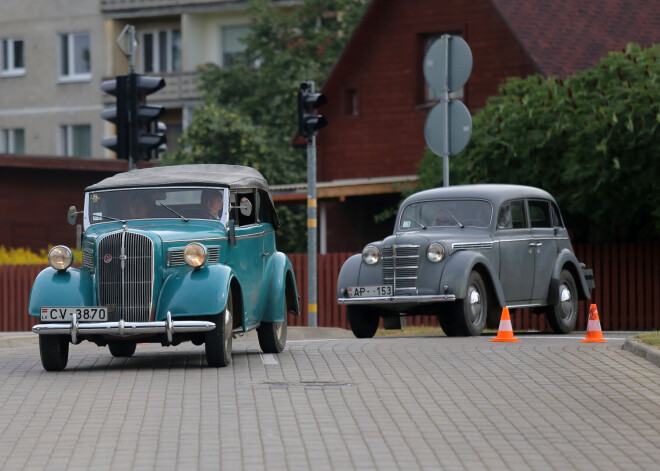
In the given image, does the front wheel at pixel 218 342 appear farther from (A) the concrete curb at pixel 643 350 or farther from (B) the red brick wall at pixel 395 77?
(B) the red brick wall at pixel 395 77

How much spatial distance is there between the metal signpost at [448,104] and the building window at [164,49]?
3432 centimetres

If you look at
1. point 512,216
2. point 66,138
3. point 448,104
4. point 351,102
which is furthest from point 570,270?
point 66,138

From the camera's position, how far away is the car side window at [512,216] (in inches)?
792

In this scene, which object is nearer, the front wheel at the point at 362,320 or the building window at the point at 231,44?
the front wheel at the point at 362,320

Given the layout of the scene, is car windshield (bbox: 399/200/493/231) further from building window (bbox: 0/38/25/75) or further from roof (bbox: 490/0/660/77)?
building window (bbox: 0/38/25/75)

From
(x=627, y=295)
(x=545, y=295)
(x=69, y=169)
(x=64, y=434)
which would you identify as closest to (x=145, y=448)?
(x=64, y=434)

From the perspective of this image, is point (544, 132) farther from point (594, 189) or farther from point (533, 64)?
point (533, 64)

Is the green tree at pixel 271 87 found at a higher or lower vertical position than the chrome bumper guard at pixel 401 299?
higher

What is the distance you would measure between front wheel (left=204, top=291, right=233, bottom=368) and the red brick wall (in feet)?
65.4

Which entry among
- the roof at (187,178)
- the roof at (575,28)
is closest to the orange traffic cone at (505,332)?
the roof at (187,178)

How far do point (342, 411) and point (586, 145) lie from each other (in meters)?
14.3

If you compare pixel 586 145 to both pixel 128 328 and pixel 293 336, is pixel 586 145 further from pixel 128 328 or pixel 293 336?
pixel 128 328

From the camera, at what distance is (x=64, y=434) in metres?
10.1

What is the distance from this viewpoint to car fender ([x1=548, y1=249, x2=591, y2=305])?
21.0m
